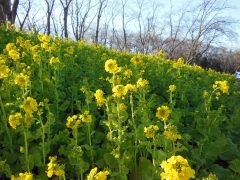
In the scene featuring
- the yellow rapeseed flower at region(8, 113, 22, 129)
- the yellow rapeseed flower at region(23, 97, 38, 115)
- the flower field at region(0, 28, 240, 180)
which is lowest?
the flower field at region(0, 28, 240, 180)

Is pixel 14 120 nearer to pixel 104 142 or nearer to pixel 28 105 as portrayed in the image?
pixel 28 105

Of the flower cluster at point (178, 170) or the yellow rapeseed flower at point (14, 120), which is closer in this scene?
the flower cluster at point (178, 170)

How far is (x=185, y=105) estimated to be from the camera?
443 centimetres

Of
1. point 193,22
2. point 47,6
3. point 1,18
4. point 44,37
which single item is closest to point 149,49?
point 193,22

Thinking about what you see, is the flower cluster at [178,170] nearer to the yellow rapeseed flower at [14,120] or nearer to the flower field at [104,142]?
the flower field at [104,142]

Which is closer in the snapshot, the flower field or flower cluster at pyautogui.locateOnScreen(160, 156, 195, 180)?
flower cluster at pyautogui.locateOnScreen(160, 156, 195, 180)

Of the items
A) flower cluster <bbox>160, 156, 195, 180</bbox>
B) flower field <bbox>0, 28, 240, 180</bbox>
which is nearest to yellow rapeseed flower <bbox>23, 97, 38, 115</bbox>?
flower field <bbox>0, 28, 240, 180</bbox>

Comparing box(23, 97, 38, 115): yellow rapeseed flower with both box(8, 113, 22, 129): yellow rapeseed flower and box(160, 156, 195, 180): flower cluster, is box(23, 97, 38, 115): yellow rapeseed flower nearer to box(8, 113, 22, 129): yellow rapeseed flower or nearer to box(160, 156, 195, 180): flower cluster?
box(8, 113, 22, 129): yellow rapeseed flower

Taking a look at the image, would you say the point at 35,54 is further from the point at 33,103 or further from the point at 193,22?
the point at 193,22

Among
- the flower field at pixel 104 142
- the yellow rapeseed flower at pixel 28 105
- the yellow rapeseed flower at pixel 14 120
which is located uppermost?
the yellow rapeseed flower at pixel 28 105

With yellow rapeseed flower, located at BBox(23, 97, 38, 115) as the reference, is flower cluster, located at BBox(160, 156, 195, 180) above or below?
below

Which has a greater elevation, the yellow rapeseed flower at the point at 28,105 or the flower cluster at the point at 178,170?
the yellow rapeseed flower at the point at 28,105

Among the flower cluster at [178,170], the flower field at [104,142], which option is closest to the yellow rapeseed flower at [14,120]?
the flower field at [104,142]

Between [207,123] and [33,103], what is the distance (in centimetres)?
180
